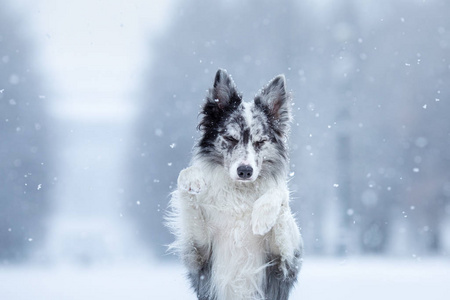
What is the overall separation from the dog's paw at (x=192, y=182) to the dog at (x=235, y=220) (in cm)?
14

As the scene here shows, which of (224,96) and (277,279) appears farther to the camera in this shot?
(224,96)

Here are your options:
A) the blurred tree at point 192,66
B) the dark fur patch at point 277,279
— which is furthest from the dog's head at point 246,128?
the blurred tree at point 192,66

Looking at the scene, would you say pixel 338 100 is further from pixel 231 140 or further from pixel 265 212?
pixel 265 212

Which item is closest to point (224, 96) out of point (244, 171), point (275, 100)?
point (275, 100)

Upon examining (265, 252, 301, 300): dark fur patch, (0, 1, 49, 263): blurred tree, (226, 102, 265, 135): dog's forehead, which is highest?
(0, 1, 49, 263): blurred tree

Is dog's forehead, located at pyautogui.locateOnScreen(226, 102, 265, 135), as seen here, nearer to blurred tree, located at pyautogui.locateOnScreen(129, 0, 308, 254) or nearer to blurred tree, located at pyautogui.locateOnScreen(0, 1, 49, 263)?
blurred tree, located at pyautogui.locateOnScreen(129, 0, 308, 254)

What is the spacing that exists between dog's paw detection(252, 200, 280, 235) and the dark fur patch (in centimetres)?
41

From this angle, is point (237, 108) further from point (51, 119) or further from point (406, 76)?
point (406, 76)

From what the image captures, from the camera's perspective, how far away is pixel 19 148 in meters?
12.2

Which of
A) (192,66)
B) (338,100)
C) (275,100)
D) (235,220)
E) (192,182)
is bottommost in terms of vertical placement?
(235,220)

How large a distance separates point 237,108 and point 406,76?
437 inches

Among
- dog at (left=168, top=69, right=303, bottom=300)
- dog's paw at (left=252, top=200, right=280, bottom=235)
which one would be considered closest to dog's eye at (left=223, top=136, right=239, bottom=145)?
dog at (left=168, top=69, right=303, bottom=300)

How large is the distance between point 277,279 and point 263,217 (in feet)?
1.91

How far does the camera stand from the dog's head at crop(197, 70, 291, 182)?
386 cm
